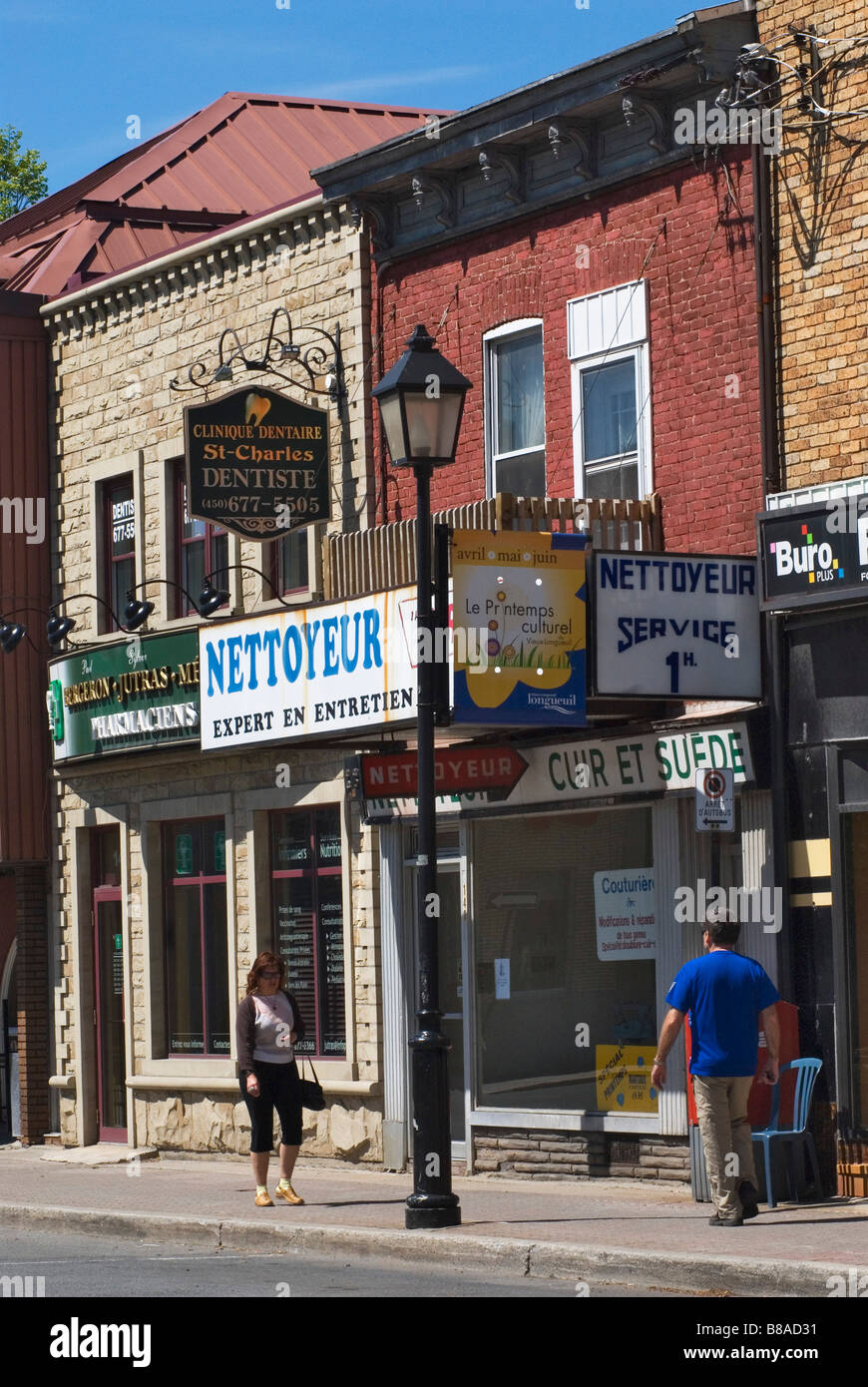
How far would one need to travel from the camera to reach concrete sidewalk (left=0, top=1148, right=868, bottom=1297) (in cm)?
1152

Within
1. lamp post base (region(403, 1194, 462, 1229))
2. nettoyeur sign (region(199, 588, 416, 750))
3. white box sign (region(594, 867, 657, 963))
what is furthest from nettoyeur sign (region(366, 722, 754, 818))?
lamp post base (region(403, 1194, 462, 1229))

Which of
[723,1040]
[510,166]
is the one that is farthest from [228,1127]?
[510,166]

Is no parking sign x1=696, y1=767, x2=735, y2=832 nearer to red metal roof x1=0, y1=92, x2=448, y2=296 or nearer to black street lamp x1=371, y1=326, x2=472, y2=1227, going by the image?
black street lamp x1=371, y1=326, x2=472, y2=1227

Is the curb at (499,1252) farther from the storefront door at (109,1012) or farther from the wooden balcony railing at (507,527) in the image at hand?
the storefront door at (109,1012)

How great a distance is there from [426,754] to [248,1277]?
3388 mm

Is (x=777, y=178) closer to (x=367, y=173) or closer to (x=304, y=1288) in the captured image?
(x=367, y=173)

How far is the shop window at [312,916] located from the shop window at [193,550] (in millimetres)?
2489

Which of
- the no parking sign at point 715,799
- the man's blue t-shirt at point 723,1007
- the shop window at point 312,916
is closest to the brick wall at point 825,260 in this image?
the no parking sign at point 715,799

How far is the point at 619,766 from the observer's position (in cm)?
1669

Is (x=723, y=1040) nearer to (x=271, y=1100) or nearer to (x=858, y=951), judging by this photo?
(x=858, y=951)

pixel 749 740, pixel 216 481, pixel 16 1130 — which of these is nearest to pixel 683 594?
pixel 749 740

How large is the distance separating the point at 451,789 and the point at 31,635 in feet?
25.1

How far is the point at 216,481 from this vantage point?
18.7m
